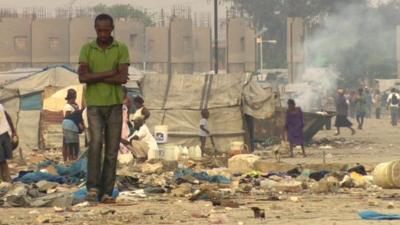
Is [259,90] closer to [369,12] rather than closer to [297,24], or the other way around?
[297,24]

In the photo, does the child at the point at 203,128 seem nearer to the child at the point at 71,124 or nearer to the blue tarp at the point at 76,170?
the child at the point at 71,124

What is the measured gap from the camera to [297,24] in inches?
3393

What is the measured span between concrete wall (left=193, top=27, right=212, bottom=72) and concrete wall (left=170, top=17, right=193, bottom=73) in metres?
1.39

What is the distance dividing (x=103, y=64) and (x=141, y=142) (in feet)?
29.6

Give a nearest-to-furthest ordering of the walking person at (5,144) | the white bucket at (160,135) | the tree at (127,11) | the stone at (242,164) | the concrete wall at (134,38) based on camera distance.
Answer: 1. the walking person at (5,144)
2. the stone at (242,164)
3. the white bucket at (160,135)
4. the concrete wall at (134,38)
5. the tree at (127,11)

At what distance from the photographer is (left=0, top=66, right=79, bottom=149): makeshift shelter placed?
29719mm

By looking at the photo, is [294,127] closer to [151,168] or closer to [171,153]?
[171,153]

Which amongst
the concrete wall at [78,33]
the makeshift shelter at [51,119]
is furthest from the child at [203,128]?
the concrete wall at [78,33]

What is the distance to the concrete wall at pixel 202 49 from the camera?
8262 centimetres

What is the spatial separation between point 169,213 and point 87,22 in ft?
211

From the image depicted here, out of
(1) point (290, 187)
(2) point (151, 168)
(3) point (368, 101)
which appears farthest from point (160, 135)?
(3) point (368, 101)

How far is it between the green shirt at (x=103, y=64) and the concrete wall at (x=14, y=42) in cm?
6257

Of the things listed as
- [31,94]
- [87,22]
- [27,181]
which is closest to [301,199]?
[27,181]

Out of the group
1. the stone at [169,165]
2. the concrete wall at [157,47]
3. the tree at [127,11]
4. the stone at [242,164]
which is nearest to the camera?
the stone at [242,164]
